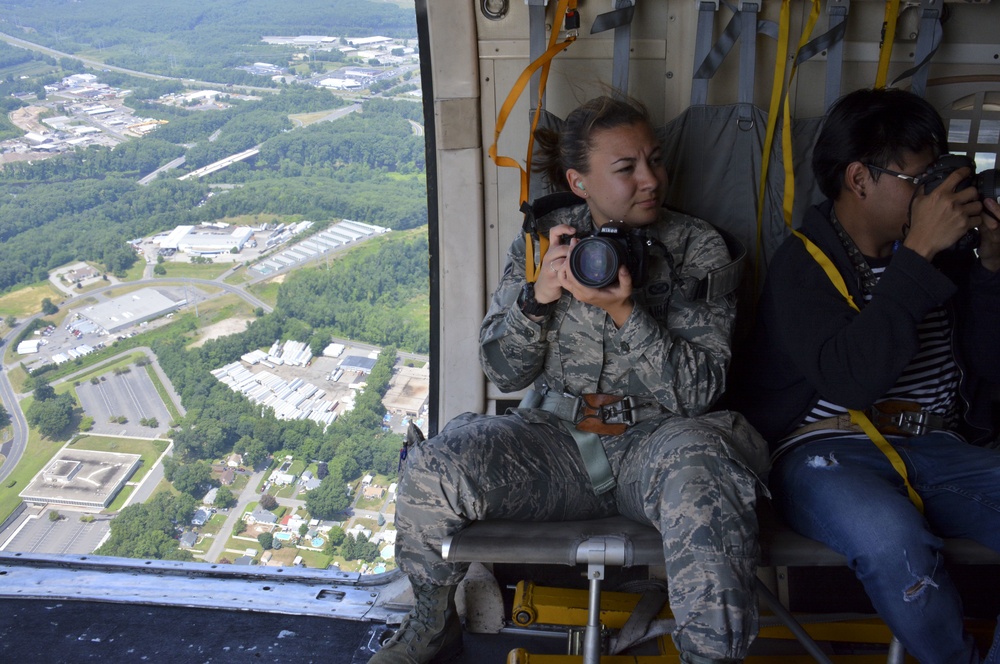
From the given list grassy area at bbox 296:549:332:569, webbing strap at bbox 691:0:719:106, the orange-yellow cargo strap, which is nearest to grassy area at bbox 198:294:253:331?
grassy area at bbox 296:549:332:569

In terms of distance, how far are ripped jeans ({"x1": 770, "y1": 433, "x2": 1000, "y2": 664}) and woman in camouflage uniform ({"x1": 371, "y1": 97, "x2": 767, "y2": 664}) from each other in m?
0.15

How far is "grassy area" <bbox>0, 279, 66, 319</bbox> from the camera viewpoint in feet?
14.4

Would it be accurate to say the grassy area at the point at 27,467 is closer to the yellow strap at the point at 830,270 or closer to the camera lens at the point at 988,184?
the yellow strap at the point at 830,270

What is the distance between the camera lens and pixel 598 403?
2020 mm

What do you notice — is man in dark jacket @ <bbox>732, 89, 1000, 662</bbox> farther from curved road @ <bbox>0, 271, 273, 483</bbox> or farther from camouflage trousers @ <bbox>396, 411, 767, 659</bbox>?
curved road @ <bbox>0, 271, 273, 483</bbox>

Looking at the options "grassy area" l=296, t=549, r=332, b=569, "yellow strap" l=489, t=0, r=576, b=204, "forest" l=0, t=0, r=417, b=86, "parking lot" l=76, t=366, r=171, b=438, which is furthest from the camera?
"forest" l=0, t=0, r=417, b=86

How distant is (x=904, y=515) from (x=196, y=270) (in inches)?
163

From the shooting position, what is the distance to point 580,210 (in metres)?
2.15

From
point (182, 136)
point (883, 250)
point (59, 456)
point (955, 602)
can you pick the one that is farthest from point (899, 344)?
point (182, 136)

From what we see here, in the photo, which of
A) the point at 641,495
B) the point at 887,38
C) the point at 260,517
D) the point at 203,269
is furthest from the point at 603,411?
the point at 203,269

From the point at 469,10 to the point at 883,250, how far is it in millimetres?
1388

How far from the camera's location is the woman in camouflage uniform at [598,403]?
67.7 inches

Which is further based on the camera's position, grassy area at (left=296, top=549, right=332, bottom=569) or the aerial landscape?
the aerial landscape

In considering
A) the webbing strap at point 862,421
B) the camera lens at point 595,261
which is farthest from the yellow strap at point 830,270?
the camera lens at point 595,261
